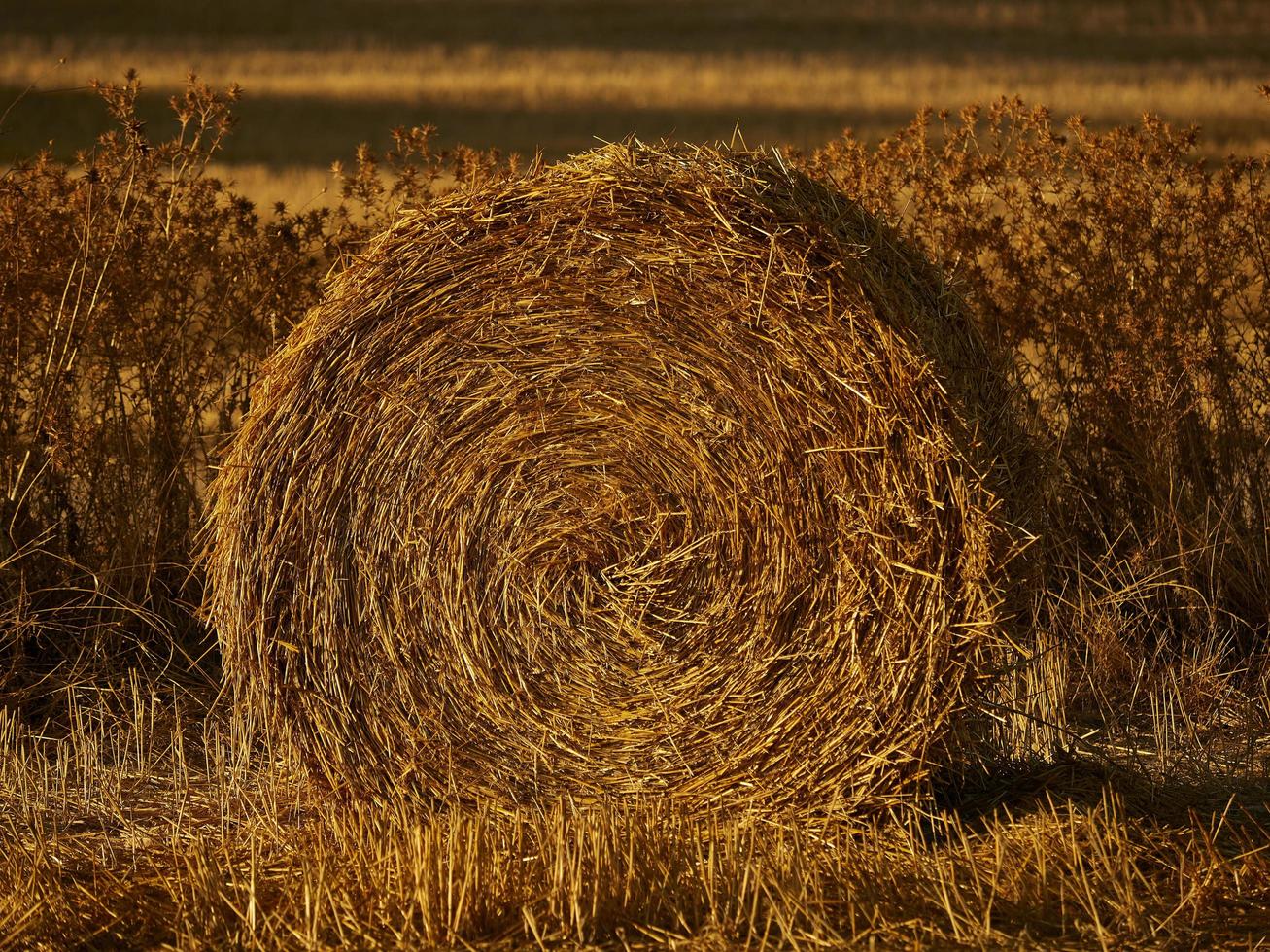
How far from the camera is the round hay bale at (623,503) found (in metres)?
3.81

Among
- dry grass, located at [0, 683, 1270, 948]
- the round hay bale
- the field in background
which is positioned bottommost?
dry grass, located at [0, 683, 1270, 948]

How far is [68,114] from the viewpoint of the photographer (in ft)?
91.5

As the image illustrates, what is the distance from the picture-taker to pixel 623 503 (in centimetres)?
413

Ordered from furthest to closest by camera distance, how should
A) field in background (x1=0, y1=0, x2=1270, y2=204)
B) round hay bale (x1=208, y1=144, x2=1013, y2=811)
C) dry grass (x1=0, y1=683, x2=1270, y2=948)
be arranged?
field in background (x1=0, y1=0, x2=1270, y2=204) → round hay bale (x1=208, y1=144, x2=1013, y2=811) → dry grass (x1=0, y1=683, x2=1270, y2=948)

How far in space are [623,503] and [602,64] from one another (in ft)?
86.7

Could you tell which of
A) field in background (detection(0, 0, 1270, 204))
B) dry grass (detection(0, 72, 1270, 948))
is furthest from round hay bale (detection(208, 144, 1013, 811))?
field in background (detection(0, 0, 1270, 204))

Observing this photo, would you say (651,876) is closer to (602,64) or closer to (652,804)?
(652,804)

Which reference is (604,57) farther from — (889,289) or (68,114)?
(889,289)

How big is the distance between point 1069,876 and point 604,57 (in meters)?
28.0

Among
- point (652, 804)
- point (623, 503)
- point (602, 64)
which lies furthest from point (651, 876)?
point (602, 64)

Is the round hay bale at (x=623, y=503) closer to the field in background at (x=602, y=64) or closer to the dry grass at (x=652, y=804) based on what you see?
the dry grass at (x=652, y=804)

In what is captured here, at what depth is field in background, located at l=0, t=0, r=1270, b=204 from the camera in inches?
957

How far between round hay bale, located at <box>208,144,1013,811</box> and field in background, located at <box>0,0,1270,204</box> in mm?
17423

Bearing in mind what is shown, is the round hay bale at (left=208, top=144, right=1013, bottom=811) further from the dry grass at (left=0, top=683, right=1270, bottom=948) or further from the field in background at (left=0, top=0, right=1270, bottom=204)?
the field in background at (left=0, top=0, right=1270, bottom=204)
